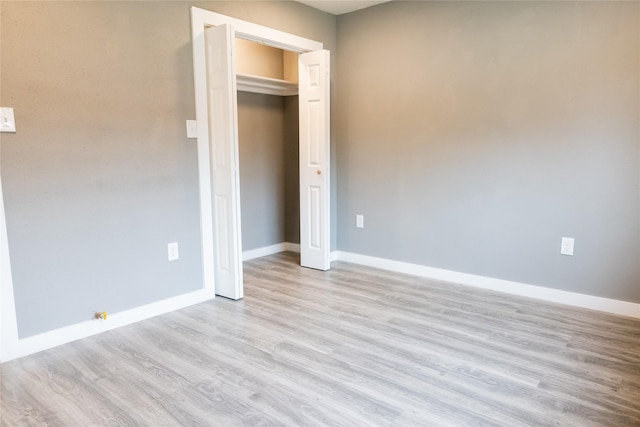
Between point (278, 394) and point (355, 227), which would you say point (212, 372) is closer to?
point (278, 394)

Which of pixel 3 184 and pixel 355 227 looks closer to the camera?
pixel 3 184

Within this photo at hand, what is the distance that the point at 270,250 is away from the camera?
4.77m

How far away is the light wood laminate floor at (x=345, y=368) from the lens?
1.88 metres

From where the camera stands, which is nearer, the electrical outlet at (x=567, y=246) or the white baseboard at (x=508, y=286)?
the white baseboard at (x=508, y=286)

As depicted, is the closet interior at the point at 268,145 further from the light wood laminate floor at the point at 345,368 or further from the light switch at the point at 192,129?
the light wood laminate floor at the point at 345,368

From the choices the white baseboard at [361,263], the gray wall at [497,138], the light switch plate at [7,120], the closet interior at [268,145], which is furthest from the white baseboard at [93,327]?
the gray wall at [497,138]

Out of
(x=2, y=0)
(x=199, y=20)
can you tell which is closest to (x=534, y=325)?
(x=199, y=20)

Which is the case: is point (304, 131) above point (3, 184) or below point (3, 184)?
above

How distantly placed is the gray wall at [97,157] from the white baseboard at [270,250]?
4.17 ft

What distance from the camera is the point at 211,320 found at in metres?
2.93

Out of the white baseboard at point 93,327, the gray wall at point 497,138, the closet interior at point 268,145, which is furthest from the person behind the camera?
the closet interior at point 268,145

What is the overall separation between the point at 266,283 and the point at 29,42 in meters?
2.34

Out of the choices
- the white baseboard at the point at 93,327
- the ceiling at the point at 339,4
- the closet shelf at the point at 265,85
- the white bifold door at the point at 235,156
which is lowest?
the white baseboard at the point at 93,327

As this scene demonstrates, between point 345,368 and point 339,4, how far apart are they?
10.4 feet
